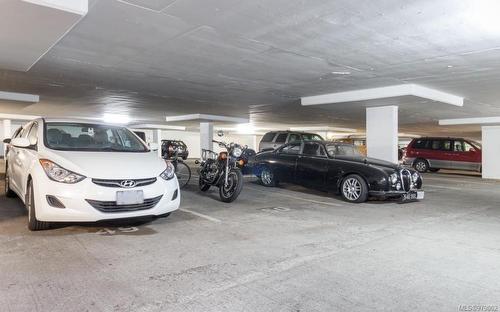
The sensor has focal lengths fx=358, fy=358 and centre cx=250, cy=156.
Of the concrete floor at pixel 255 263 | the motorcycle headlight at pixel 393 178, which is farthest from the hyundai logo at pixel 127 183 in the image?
the motorcycle headlight at pixel 393 178

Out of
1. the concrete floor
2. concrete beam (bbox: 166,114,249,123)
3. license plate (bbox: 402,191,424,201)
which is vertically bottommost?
the concrete floor

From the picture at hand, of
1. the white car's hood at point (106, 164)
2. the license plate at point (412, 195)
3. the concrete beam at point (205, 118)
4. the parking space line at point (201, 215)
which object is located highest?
the concrete beam at point (205, 118)

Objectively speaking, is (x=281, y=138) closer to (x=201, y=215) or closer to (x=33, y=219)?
(x=201, y=215)

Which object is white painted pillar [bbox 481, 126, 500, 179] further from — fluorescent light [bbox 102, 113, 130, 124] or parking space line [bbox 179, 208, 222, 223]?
fluorescent light [bbox 102, 113, 130, 124]

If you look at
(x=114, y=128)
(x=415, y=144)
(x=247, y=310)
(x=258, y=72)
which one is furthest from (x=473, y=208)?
(x=415, y=144)

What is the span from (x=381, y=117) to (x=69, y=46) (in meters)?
9.17

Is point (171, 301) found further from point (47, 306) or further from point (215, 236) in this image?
point (215, 236)

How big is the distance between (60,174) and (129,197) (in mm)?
846

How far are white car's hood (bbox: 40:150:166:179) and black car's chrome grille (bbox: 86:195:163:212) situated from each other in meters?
0.30

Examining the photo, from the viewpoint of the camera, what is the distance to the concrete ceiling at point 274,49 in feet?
14.0

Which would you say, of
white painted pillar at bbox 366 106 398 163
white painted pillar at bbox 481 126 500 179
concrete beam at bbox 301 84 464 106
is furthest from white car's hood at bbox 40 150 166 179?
white painted pillar at bbox 481 126 500 179

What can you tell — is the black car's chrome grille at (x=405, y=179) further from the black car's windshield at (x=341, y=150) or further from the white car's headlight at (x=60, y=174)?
the white car's headlight at (x=60, y=174)

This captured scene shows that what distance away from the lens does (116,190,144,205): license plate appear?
14.2 ft

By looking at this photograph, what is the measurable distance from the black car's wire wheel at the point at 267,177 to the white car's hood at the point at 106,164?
5309 millimetres
